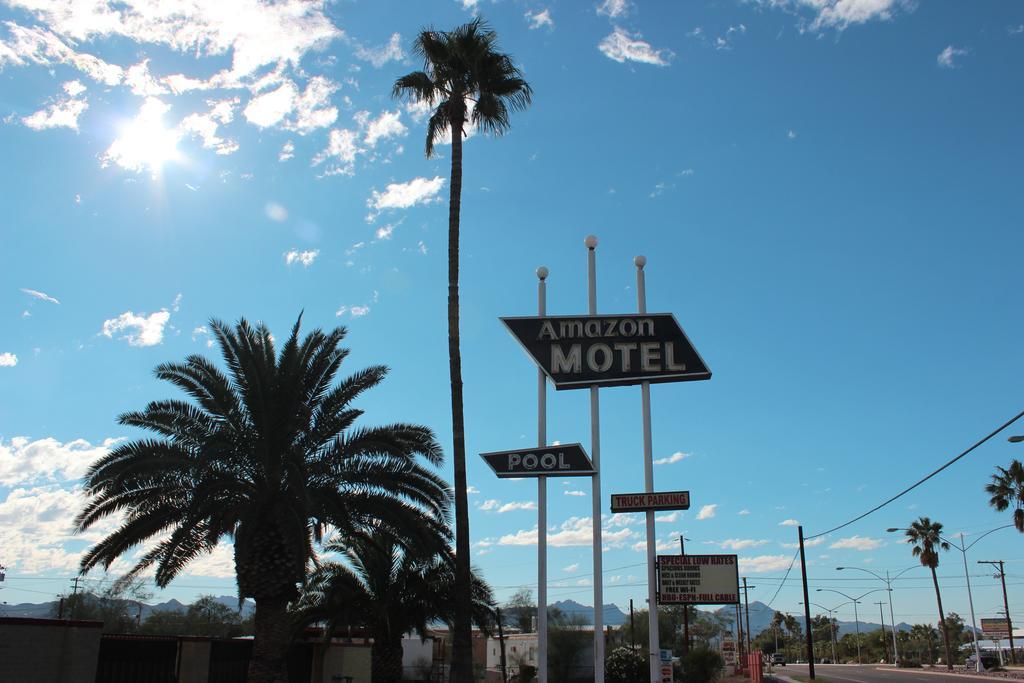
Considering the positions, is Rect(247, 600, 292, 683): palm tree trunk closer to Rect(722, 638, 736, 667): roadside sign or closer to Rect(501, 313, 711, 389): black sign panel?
Rect(501, 313, 711, 389): black sign panel

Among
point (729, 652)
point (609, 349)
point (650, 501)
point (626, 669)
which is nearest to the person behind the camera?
point (650, 501)

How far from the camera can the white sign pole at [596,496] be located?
69.5ft

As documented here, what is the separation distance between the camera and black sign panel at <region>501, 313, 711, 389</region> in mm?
22797

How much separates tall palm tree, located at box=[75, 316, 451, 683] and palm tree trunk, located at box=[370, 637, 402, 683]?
989 cm

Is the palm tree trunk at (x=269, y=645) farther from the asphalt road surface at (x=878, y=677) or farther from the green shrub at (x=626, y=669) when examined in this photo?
the asphalt road surface at (x=878, y=677)

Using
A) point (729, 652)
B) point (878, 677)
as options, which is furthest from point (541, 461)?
point (878, 677)

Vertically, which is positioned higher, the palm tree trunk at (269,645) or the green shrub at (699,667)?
the palm tree trunk at (269,645)

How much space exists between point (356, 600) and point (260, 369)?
12149 mm

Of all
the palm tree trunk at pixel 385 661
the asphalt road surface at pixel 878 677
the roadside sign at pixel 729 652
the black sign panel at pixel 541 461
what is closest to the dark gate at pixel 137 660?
the palm tree trunk at pixel 385 661

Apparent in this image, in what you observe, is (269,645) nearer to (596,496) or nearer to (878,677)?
(596,496)

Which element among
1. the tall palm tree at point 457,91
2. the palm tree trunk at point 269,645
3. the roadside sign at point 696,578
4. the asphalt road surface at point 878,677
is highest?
the tall palm tree at point 457,91

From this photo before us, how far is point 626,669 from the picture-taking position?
39.9 m

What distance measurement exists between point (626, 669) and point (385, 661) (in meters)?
13.5

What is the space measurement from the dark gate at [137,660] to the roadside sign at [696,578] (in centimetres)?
1415
